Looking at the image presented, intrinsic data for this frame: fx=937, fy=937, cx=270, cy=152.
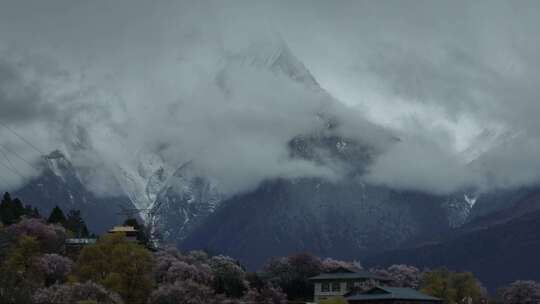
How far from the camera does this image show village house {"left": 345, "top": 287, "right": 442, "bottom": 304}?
12519cm

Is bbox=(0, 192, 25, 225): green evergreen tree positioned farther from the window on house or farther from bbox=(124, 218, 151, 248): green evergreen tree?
the window on house

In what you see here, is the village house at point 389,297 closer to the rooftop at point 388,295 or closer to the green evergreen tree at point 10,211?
the rooftop at point 388,295

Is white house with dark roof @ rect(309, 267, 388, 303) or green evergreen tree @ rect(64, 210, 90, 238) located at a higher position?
green evergreen tree @ rect(64, 210, 90, 238)

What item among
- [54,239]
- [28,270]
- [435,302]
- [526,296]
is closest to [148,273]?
[28,270]

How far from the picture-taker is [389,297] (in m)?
125

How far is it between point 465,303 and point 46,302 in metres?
82.5

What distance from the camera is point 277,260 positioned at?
6934 inches

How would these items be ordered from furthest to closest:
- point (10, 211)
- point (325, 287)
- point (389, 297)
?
point (10, 211) < point (325, 287) < point (389, 297)

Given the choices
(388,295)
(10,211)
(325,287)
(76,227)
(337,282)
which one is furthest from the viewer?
(76,227)

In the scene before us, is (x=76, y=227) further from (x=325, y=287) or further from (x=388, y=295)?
(x=388, y=295)

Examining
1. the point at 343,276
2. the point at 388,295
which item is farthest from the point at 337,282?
the point at 388,295

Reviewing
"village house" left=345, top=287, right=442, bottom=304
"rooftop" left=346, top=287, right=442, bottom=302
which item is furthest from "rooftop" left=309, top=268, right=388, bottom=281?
"rooftop" left=346, top=287, right=442, bottom=302

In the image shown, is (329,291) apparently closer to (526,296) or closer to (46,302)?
(526,296)

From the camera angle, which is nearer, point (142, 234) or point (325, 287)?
point (325, 287)
